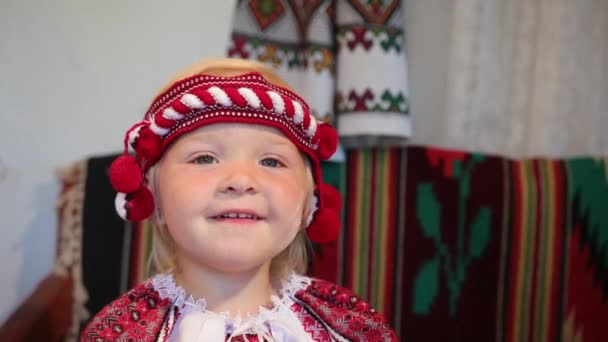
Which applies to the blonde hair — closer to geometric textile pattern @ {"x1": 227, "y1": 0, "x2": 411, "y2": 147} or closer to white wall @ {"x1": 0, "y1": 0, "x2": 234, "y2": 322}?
geometric textile pattern @ {"x1": 227, "y1": 0, "x2": 411, "y2": 147}

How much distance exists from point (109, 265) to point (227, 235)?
1.97ft

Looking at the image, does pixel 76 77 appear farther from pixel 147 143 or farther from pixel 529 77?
pixel 529 77

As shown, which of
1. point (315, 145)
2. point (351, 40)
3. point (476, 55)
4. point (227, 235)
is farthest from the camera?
point (476, 55)

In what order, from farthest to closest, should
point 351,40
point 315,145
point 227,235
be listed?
point 351,40 → point 315,145 → point 227,235

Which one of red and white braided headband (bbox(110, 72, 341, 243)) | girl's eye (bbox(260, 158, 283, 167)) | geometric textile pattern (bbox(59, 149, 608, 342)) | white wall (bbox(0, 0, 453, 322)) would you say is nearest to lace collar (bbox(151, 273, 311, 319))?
red and white braided headband (bbox(110, 72, 341, 243))

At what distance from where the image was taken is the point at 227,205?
2.38 ft

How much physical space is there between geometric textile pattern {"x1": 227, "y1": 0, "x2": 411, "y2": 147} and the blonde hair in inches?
11.8

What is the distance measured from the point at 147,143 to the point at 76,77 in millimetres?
680

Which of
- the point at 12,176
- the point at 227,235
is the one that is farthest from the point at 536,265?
the point at 12,176

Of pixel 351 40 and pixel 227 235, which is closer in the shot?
pixel 227 235

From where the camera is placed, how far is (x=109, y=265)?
3.97ft

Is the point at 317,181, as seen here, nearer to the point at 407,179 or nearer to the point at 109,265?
the point at 407,179

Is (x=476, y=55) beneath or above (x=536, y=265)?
above

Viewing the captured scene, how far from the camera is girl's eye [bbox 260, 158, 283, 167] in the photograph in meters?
0.80
